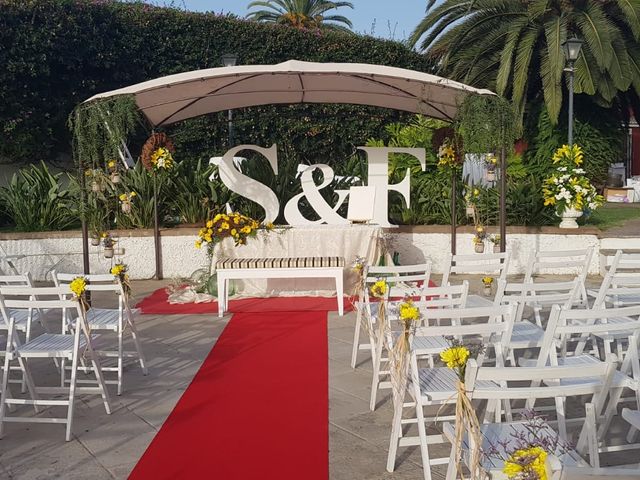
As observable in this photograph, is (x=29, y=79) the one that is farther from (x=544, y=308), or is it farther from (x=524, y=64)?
(x=544, y=308)

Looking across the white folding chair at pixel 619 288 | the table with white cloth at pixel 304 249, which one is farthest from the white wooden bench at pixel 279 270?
the white folding chair at pixel 619 288

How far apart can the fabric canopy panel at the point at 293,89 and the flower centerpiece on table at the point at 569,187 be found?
1.86m

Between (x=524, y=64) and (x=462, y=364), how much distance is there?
40.4 feet

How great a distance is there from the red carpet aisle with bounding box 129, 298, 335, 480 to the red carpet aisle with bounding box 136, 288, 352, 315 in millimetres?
1411

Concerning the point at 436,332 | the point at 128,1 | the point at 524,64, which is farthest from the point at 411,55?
the point at 436,332

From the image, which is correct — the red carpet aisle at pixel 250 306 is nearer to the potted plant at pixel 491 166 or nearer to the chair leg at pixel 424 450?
the potted plant at pixel 491 166

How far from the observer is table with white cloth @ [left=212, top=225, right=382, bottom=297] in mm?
8984

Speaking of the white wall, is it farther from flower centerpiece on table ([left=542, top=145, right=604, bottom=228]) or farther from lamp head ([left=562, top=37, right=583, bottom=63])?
lamp head ([left=562, top=37, right=583, bottom=63])

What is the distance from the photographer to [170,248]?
10.6 metres

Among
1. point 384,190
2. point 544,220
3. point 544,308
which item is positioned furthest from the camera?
point 544,220

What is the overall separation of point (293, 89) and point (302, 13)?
13754 mm

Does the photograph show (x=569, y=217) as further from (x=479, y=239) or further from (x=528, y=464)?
(x=528, y=464)

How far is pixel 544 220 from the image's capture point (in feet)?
36.5

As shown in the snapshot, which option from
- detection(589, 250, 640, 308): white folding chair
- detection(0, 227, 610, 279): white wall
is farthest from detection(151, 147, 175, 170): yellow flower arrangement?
detection(589, 250, 640, 308): white folding chair
